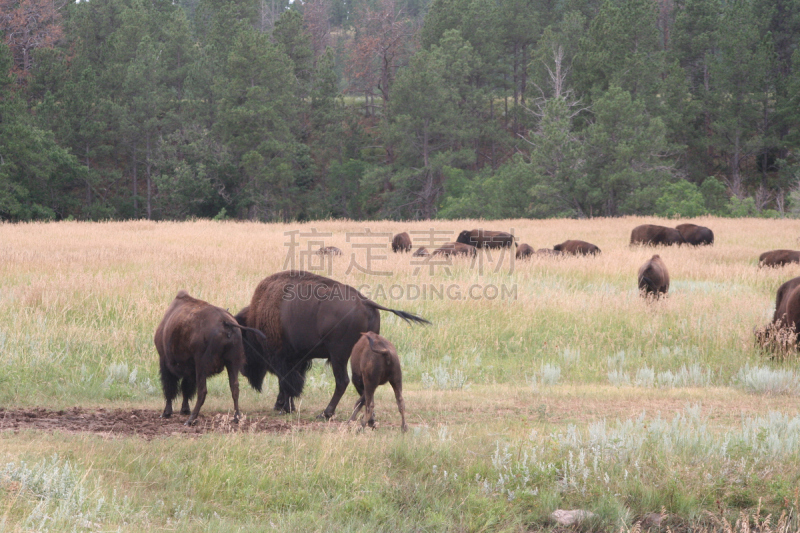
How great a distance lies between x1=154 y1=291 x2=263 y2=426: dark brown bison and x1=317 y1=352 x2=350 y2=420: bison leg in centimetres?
90

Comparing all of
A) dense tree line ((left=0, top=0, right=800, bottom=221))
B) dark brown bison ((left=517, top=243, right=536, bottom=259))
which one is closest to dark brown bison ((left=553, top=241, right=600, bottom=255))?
dark brown bison ((left=517, top=243, right=536, bottom=259))

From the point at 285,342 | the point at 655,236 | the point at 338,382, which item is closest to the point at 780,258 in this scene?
the point at 655,236

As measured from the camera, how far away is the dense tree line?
155 ft

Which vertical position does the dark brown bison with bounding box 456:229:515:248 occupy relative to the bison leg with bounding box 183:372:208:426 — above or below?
above

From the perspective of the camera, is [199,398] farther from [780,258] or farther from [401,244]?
[780,258]

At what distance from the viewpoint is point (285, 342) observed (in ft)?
28.3

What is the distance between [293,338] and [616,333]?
6809 millimetres

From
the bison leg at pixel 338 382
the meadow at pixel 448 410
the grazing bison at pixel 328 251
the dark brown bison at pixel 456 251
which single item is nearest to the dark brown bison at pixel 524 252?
the dark brown bison at pixel 456 251

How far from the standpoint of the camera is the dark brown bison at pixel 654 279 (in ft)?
48.3

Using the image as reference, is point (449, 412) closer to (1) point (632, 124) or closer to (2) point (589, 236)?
(2) point (589, 236)

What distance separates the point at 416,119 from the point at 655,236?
31113 millimetres

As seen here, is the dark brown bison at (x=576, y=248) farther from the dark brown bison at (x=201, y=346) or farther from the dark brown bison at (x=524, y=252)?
the dark brown bison at (x=201, y=346)

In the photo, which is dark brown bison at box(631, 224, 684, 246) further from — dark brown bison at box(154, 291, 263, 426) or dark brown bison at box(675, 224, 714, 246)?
dark brown bison at box(154, 291, 263, 426)

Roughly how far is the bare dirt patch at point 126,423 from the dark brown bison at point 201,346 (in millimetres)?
210
